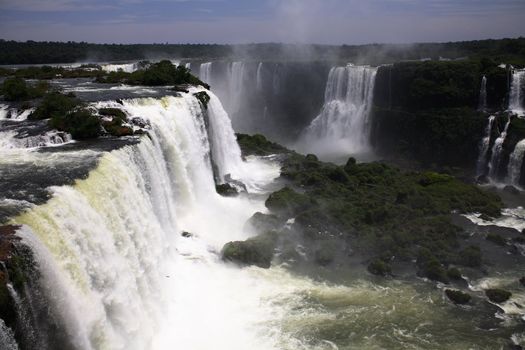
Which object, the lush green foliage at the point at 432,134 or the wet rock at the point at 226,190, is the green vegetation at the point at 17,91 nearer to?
the wet rock at the point at 226,190

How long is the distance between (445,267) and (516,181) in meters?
13.8

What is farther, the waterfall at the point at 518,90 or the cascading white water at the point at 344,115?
the cascading white water at the point at 344,115

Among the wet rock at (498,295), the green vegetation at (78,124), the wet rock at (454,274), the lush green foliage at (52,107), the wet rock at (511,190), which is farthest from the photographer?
the wet rock at (511,190)

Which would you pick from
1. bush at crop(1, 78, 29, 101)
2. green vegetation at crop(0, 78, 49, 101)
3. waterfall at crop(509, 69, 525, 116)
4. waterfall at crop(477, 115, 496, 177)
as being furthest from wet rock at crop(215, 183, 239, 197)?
waterfall at crop(509, 69, 525, 116)

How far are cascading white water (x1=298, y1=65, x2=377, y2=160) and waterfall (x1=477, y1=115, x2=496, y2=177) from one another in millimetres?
9647

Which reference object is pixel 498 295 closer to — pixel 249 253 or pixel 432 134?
pixel 249 253

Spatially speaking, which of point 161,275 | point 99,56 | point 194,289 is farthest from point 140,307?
point 99,56

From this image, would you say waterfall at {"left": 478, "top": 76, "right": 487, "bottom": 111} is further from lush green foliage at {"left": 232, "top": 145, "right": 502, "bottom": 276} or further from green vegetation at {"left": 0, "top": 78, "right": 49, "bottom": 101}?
green vegetation at {"left": 0, "top": 78, "right": 49, "bottom": 101}

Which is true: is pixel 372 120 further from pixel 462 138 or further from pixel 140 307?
pixel 140 307

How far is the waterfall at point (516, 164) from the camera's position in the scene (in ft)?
95.6

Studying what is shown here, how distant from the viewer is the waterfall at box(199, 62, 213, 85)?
51.0 meters

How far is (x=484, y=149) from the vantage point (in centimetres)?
3209

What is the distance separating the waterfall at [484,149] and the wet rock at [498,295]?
56.2ft

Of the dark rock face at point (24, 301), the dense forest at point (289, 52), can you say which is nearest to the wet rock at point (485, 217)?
the dark rock face at point (24, 301)
